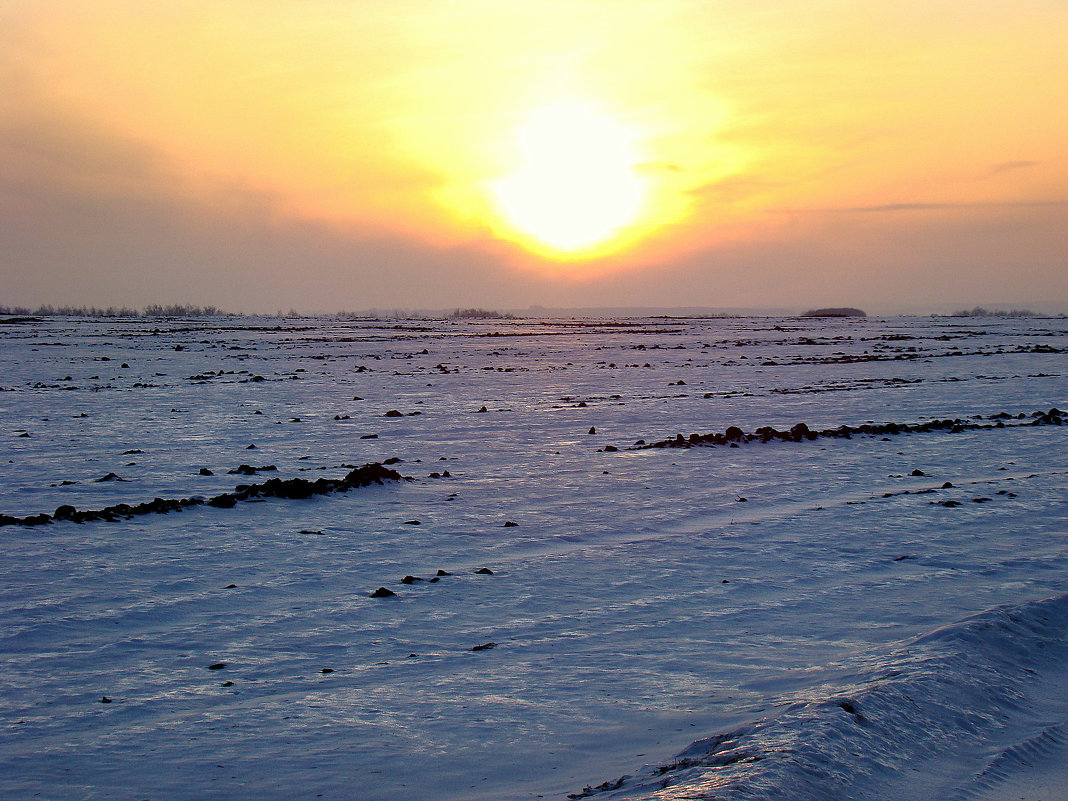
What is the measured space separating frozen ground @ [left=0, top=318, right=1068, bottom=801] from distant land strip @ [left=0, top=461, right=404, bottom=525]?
21cm

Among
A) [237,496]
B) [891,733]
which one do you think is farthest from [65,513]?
[891,733]

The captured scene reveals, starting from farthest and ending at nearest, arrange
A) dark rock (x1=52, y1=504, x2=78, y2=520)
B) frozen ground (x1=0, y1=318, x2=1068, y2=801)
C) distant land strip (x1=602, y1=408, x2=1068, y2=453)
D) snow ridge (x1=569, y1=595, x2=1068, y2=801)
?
distant land strip (x1=602, y1=408, x2=1068, y2=453)
dark rock (x1=52, y1=504, x2=78, y2=520)
frozen ground (x1=0, y1=318, x2=1068, y2=801)
snow ridge (x1=569, y1=595, x2=1068, y2=801)

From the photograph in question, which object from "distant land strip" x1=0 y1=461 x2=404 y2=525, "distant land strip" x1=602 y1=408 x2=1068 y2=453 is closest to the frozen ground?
"distant land strip" x1=0 y1=461 x2=404 y2=525

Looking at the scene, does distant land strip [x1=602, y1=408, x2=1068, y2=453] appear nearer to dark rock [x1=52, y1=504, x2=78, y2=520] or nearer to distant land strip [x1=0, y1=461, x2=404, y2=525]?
distant land strip [x1=0, y1=461, x2=404, y2=525]

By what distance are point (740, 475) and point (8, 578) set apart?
9717 mm

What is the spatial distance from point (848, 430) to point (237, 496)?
1172cm

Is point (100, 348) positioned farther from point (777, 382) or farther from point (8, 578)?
point (8, 578)

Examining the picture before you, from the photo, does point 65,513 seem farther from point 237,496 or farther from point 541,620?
point 541,620

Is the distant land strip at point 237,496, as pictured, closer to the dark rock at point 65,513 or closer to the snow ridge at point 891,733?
the dark rock at point 65,513

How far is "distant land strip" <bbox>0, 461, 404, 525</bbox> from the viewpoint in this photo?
9.77 metres

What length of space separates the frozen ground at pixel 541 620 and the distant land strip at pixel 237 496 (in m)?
0.21

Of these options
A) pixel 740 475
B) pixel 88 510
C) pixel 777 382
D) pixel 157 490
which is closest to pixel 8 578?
pixel 88 510

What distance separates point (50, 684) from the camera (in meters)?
5.57

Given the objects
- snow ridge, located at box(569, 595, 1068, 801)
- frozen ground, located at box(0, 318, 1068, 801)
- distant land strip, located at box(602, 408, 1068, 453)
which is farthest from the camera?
distant land strip, located at box(602, 408, 1068, 453)
